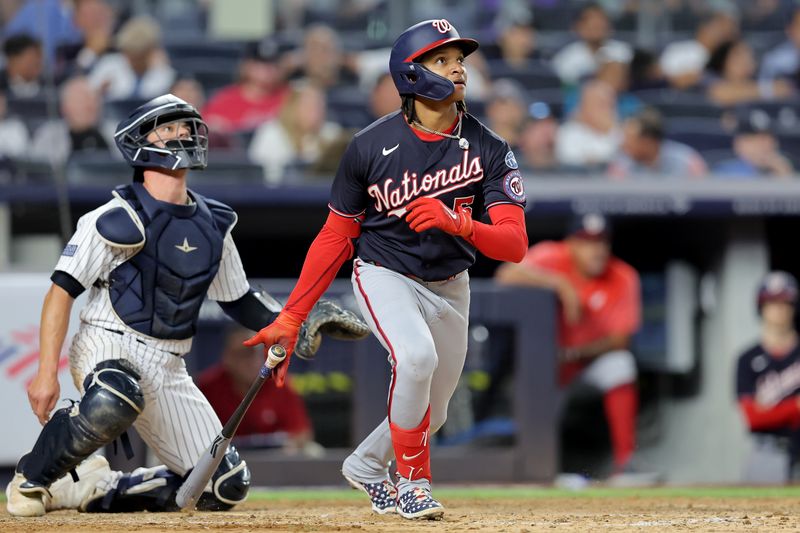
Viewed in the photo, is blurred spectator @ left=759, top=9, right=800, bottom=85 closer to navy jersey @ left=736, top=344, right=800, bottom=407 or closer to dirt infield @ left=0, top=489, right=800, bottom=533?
navy jersey @ left=736, top=344, right=800, bottom=407

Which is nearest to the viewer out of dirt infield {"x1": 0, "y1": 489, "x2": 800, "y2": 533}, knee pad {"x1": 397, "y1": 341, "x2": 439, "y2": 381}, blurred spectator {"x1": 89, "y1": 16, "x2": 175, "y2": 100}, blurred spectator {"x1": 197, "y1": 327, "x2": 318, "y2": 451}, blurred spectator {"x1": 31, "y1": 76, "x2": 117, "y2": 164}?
dirt infield {"x1": 0, "y1": 489, "x2": 800, "y2": 533}

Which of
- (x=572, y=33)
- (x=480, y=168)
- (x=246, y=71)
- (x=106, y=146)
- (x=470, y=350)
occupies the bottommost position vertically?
(x=470, y=350)

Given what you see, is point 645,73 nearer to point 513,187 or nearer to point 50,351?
point 513,187

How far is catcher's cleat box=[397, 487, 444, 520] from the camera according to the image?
402cm

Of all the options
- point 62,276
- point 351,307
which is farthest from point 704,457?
point 62,276

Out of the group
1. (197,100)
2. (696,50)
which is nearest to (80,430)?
(197,100)

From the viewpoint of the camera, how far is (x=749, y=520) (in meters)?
4.04

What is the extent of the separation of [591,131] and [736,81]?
5.61ft

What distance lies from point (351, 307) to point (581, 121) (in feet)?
9.21

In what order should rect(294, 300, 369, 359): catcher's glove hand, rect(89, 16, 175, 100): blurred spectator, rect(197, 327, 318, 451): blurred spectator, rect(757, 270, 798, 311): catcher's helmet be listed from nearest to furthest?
rect(294, 300, 369, 359): catcher's glove hand
rect(197, 327, 318, 451): blurred spectator
rect(757, 270, 798, 311): catcher's helmet
rect(89, 16, 175, 100): blurred spectator

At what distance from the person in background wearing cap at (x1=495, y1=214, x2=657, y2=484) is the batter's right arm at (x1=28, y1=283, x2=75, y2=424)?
3576mm

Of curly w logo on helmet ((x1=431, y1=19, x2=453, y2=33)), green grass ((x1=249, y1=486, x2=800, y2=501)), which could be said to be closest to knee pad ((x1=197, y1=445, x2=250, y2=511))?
green grass ((x1=249, y1=486, x2=800, y2=501))

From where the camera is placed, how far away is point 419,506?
403 cm

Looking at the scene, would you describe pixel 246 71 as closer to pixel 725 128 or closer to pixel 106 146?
pixel 106 146
